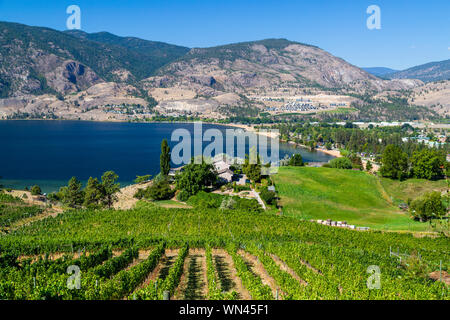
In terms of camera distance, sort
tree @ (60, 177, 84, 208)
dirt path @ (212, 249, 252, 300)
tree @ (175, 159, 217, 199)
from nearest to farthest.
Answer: dirt path @ (212, 249, 252, 300)
tree @ (60, 177, 84, 208)
tree @ (175, 159, 217, 199)

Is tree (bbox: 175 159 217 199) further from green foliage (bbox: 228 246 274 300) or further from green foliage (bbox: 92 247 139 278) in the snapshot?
green foliage (bbox: 228 246 274 300)

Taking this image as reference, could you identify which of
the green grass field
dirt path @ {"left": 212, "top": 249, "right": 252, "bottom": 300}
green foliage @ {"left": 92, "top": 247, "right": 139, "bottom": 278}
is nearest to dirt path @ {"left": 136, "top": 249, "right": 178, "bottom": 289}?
green foliage @ {"left": 92, "top": 247, "right": 139, "bottom": 278}

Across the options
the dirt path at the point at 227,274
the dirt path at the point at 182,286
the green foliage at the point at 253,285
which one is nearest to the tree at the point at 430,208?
the dirt path at the point at 227,274

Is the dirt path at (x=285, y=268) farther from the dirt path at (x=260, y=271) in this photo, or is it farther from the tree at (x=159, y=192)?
the tree at (x=159, y=192)

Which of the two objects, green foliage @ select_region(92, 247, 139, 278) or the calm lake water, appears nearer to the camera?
green foliage @ select_region(92, 247, 139, 278)

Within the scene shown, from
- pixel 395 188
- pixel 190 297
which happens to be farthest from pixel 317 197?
pixel 190 297
